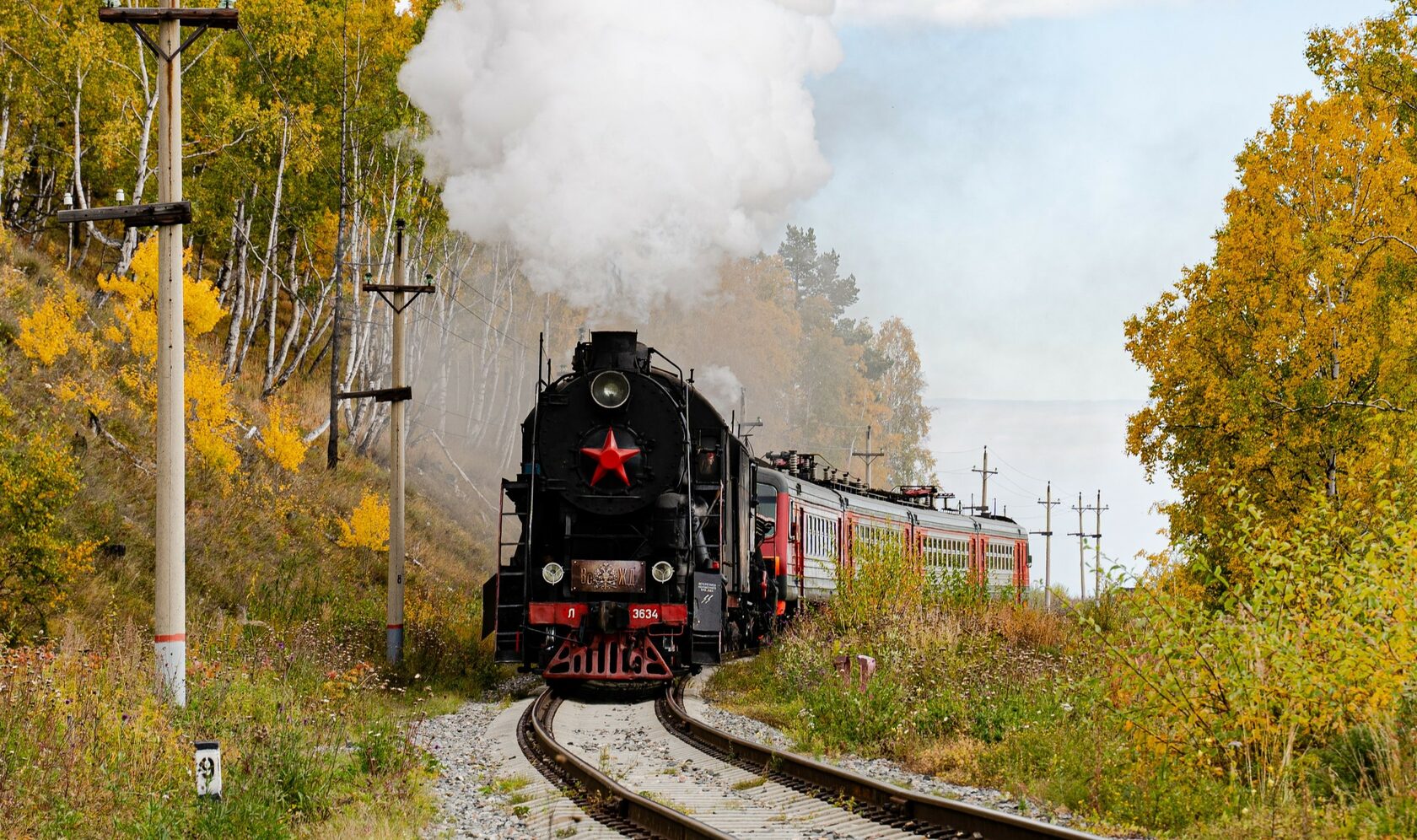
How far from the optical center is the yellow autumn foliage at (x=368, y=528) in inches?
998

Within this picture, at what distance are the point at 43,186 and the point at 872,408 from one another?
2105 inches

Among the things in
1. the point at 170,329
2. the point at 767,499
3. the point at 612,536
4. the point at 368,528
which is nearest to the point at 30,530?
the point at 170,329

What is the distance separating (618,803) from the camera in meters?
8.12

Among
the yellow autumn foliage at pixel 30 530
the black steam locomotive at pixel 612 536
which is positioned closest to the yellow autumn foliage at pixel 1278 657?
the black steam locomotive at pixel 612 536

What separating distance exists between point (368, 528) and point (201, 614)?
907 cm

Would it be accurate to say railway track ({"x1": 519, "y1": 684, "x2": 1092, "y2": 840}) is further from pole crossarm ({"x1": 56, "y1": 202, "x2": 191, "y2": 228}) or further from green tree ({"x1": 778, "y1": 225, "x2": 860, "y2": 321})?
green tree ({"x1": 778, "y1": 225, "x2": 860, "y2": 321})

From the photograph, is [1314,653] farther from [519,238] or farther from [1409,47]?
[519,238]

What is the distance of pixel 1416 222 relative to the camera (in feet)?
69.2

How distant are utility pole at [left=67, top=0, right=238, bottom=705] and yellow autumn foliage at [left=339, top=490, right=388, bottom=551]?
48.4 feet

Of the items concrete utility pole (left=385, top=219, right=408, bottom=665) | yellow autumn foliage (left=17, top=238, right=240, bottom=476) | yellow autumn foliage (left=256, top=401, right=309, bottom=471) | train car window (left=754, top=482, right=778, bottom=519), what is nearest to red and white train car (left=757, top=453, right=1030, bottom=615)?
train car window (left=754, top=482, right=778, bottom=519)

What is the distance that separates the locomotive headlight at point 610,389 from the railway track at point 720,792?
12.8 feet

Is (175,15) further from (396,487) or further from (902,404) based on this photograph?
(902,404)

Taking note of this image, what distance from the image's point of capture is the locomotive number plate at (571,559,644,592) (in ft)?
48.4

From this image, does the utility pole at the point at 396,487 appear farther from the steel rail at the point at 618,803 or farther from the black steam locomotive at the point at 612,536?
the steel rail at the point at 618,803
